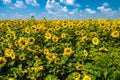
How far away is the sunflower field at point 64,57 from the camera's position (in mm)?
5391

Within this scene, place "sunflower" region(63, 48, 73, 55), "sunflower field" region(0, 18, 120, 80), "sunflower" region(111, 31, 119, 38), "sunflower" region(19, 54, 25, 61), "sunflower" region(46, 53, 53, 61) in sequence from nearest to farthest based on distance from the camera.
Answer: "sunflower field" region(0, 18, 120, 80) → "sunflower" region(46, 53, 53, 61) → "sunflower" region(63, 48, 73, 55) → "sunflower" region(19, 54, 25, 61) → "sunflower" region(111, 31, 119, 38)

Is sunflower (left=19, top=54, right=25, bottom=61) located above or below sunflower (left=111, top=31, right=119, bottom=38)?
below

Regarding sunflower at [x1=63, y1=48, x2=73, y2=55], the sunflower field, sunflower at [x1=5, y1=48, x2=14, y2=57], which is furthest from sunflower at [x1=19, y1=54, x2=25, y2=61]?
sunflower at [x1=63, y1=48, x2=73, y2=55]

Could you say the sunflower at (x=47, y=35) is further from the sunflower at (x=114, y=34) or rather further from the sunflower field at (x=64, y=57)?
the sunflower at (x=114, y=34)

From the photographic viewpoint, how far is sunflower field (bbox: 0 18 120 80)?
17.7 feet

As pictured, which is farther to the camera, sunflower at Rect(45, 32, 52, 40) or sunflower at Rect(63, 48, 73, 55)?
sunflower at Rect(45, 32, 52, 40)

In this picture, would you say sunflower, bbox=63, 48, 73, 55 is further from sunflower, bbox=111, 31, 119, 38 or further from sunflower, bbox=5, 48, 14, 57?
sunflower, bbox=111, 31, 119, 38

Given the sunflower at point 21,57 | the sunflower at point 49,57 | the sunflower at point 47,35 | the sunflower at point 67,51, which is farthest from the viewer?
the sunflower at point 47,35

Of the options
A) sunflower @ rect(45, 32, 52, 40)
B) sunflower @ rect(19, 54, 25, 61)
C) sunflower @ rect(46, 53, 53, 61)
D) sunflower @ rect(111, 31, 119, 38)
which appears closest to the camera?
sunflower @ rect(46, 53, 53, 61)

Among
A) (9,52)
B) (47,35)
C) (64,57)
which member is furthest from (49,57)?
(47,35)

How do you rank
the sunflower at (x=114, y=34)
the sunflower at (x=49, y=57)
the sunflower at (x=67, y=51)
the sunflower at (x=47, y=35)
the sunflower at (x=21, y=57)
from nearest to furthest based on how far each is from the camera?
the sunflower at (x=49, y=57), the sunflower at (x=67, y=51), the sunflower at (x=21, y=57), the sunflower at (x=114, y=34), the sunflower at (x=47, y=35)

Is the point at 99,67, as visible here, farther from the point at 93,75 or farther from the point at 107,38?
the point at 107,38

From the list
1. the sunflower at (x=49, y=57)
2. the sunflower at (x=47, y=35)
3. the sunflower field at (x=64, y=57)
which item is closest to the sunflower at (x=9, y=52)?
the sunflower field at (x=64, y=57)

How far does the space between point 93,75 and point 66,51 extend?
1654mm
